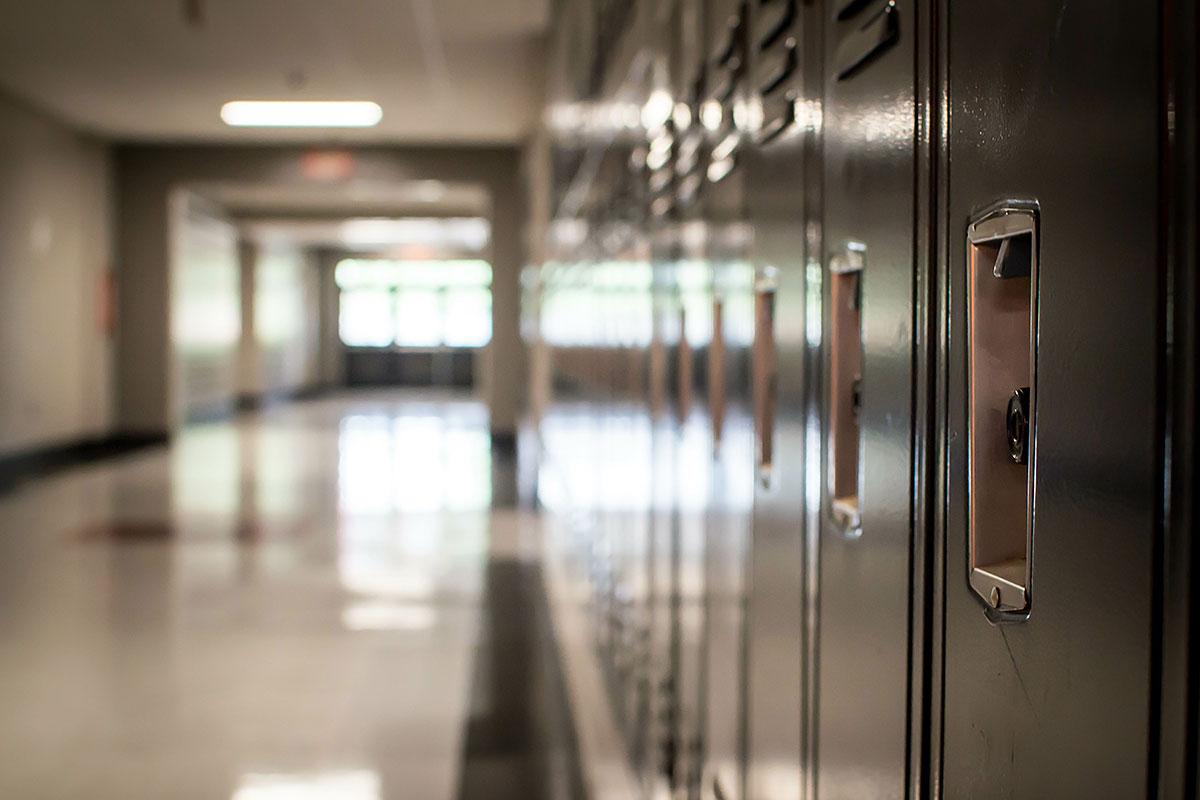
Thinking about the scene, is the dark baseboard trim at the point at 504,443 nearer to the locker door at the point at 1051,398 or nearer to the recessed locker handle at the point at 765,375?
the recessed locker handle at the point at 765,375

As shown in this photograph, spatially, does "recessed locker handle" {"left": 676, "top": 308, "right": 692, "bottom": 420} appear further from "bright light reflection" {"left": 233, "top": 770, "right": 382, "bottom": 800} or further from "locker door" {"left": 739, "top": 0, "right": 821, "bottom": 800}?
"bright light reflection" {"left": 233, "top": 770, "right": 382, "bottom": 800}

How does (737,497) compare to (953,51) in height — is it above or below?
below

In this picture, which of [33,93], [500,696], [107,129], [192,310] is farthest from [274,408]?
[500,696]

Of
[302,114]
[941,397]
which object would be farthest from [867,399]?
[302,114]

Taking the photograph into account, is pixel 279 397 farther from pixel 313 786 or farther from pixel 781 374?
pixel 781 374

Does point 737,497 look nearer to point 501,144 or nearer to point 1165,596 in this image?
point 1165,596

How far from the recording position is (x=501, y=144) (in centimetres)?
1641

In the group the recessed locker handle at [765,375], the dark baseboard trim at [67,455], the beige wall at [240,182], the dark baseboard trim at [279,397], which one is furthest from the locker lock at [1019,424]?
the dark baseboard trim at [279,397]

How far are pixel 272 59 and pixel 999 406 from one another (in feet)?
36.7

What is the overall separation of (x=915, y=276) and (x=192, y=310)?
751 inches

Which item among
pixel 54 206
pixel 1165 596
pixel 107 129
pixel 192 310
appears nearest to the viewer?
pixel 1165 596

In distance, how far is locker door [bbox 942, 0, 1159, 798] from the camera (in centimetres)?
56

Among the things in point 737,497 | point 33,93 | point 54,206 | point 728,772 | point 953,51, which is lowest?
point 728,772

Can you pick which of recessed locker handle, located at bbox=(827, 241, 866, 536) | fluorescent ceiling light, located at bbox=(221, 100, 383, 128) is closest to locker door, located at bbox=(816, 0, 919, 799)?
recessed locker handle, located at bbox=(827, 241, 866, 536)
